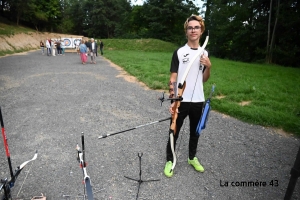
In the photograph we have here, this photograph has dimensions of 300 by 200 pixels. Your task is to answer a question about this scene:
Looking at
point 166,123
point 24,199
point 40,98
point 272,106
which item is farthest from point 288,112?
point 40,98

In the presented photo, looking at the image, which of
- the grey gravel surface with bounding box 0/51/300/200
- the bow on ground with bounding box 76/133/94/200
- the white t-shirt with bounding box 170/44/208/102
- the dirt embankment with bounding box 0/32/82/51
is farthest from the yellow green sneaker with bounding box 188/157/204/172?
the dirt embankment with bounding box 0/32/82/51

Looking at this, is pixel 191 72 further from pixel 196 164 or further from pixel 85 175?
pixel 85 175

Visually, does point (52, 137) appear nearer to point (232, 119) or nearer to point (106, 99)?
point (106, 99)

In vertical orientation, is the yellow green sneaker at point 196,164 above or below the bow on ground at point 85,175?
below

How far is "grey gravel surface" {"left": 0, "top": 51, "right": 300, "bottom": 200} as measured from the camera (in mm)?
2963

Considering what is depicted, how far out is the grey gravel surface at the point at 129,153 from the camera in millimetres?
2963

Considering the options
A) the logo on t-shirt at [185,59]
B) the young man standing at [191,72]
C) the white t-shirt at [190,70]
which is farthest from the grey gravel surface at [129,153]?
the logo on t-shirt at [185,59]

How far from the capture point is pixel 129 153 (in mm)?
3885

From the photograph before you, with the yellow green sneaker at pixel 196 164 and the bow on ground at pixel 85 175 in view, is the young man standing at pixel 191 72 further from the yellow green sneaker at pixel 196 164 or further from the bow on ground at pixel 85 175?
the bow on ground at pixel 85 175

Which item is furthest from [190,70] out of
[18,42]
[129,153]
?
[18,42]

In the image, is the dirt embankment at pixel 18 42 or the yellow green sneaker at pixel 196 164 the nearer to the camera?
the yellow green sneaker at pixel 196 164

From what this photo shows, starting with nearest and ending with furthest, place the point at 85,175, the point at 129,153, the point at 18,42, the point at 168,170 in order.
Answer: the point at 85,175 → the point at 168,170 → the point at 129,153 → the point at 18,42

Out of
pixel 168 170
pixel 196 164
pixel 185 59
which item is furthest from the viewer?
pixel 196 164

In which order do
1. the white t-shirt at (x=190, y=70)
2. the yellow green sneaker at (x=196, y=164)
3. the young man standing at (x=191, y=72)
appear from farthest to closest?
the yellow green sneaker at (x=196, y=164), the white t-shirt at (x=190, y=70), the young man standing at (x=191, y=72)
